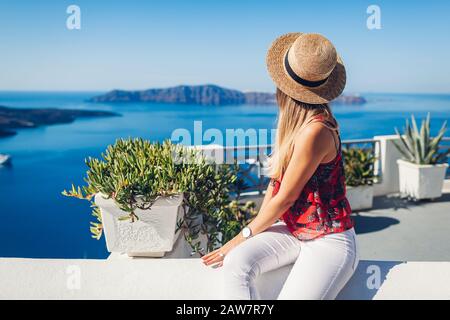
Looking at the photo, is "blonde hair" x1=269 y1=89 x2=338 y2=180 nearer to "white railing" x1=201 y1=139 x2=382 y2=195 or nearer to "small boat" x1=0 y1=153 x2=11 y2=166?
"white railing" x1=201 y1=139 x2=382 y2=195

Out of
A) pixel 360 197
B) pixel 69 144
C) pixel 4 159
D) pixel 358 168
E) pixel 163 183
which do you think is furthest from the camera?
pixel 69 144

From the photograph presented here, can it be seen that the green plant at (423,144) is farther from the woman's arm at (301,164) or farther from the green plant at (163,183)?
the woman's arm at (301,164)

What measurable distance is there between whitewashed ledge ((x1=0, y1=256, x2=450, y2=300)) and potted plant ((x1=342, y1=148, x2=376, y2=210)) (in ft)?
12.6

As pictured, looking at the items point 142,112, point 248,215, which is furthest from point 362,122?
point 248,215

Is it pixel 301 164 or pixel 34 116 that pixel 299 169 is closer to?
pixel 301 164

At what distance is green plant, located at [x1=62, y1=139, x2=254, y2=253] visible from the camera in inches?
96.7

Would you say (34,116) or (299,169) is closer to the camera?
(299,169)

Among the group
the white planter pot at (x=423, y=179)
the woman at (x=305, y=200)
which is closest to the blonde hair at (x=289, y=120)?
the woman at (x=305, y=200)

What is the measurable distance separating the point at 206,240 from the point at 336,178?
1.46 metres

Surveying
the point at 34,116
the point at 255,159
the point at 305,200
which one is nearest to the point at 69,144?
the point at 34,116

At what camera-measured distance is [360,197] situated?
5941mm

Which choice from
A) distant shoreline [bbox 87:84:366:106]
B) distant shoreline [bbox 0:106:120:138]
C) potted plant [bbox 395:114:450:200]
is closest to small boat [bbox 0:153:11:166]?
distant shoreline [bbox 0:106:120:138]

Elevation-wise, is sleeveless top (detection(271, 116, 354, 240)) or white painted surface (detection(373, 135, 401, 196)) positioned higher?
sleeveless top (detection(271, 116, 354, 240))

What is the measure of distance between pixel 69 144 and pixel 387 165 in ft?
69.6
